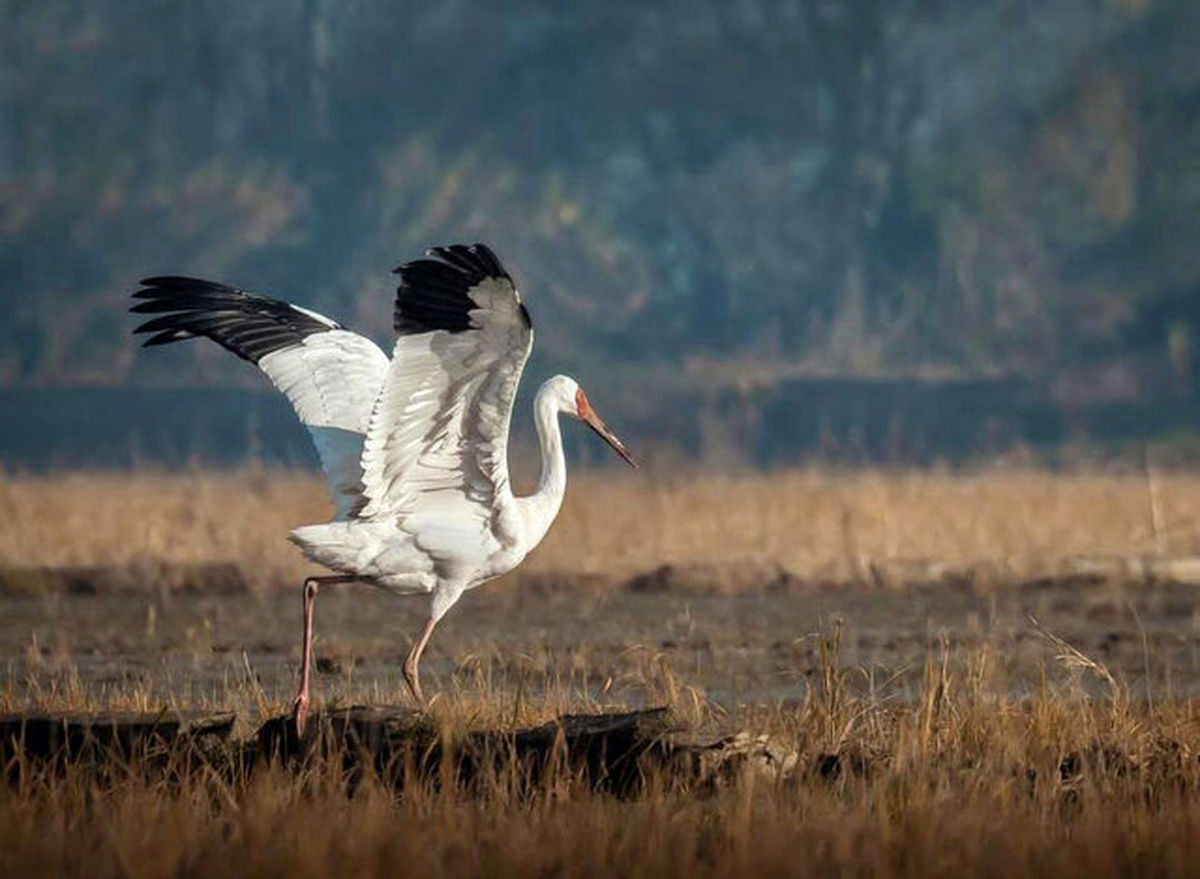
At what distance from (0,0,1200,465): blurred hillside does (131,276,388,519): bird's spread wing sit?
56801 mm

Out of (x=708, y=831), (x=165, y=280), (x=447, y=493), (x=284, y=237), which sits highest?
(x=284, y=237)

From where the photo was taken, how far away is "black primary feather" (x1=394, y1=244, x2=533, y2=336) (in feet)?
38.7

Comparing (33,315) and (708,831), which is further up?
(33,315)

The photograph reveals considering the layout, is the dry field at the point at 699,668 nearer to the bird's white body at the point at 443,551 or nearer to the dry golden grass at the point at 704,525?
the dry golden grass at the point at 704,525

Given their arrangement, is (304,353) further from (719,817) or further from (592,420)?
(719,817)

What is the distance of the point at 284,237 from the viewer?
269 ft

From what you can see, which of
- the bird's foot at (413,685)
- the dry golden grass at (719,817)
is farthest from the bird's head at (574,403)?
the dry golden grass at (719,817)

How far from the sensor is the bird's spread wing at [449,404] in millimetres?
11930

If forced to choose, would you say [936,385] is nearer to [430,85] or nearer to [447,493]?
[430,85]

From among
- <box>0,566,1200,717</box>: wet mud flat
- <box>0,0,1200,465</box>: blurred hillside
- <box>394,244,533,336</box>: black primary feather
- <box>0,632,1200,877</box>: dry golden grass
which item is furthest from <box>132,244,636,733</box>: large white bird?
<box>0,0,1200,465</box>: blurred hillside

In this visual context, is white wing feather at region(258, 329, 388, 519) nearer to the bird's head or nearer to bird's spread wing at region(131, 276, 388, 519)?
bird's spread wing at region(131, 276, 388, 519)

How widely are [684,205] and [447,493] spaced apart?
73.2m

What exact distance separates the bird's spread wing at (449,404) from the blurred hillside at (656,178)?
189 feet

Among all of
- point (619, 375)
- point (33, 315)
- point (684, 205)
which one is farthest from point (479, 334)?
point (684, 205)
